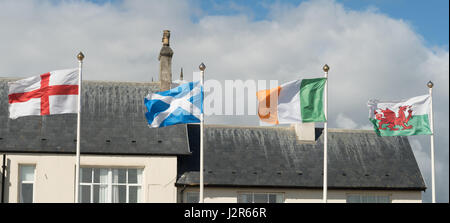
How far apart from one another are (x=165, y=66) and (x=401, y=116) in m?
15.1

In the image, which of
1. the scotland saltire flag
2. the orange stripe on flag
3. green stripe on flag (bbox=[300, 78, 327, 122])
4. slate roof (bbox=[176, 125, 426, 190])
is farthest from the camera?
slate roof (bbox=[176, 125, 426, 190])

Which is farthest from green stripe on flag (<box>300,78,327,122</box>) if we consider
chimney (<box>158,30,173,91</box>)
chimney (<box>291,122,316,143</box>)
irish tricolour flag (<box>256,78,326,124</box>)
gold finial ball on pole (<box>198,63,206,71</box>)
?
chimney (<box>158,30,173,91</box>)

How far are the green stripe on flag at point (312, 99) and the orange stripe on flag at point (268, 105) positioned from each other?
113 centimetres

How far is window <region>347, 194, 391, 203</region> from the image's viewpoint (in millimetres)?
38719

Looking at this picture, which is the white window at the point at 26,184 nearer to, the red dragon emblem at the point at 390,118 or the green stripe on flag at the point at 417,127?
the red dragon emblem at the point at 390,118

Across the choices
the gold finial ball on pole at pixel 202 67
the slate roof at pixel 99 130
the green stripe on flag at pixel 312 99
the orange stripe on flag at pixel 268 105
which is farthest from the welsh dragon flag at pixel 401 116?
the slate roof at pixel 99 130

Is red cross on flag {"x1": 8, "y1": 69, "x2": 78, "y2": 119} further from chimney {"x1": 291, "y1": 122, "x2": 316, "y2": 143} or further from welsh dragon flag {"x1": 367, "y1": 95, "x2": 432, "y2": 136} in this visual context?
chimney {"x1": 291, "y1": 122, "x2": 316, "y2": 143}

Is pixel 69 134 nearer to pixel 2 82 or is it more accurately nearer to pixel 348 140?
pixel 2 82

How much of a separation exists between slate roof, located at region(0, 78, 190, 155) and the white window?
3.45ft

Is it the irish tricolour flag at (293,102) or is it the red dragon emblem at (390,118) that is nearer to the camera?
the irish tricolour flag at (293,102)

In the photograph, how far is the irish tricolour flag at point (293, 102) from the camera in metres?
28.5

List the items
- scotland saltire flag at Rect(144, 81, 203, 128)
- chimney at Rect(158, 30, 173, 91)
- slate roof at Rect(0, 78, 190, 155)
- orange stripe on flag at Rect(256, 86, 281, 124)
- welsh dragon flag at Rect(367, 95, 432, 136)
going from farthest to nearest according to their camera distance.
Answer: chimney at Rect(158, 30, 173, 91) < slate roof at Rect(0, 78, 190, 155) < welsh dragon flag at Rect(367, 95, 432, 136) < scotland saltire flag at Rect(144, 81, 203, 128) < orange stripe on flag at Rect(256, 86, 281, 124)
